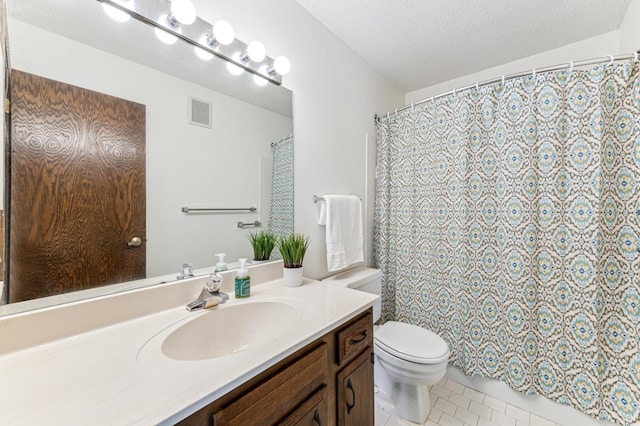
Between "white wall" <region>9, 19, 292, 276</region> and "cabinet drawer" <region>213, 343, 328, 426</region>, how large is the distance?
0.62 metres

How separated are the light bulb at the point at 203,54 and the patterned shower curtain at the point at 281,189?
0.47 m

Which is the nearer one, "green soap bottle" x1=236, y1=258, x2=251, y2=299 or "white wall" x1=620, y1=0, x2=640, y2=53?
"green soap bottle" x1=236, y1=258, x2=251, y2=299

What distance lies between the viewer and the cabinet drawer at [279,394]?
0.60 m

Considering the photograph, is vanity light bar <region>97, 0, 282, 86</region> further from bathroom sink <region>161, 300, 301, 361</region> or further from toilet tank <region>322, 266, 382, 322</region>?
toilet tank <region>322, 266, 382, 322</region>

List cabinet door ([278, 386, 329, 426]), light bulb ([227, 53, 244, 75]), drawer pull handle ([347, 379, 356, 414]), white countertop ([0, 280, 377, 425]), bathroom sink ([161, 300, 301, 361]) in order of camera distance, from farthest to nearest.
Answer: light bulb ([227, 53, 244, 75])
drawer pull handle ([347, 379, 356, 414])
bathroom sink ([161, 300, 301, 361])
cabinet door ([278, 386, 329, 426])
white countertop ([0, 280, 377, 425])

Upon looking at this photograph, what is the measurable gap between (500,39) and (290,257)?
2.02 m

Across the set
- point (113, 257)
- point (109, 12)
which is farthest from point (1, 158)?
point (109, 12)

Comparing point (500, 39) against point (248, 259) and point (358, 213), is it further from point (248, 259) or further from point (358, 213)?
point (248, 259)

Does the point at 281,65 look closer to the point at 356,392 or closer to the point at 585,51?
the point at 356,392

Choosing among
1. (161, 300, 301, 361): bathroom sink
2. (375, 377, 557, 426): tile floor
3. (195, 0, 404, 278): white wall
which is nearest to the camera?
(161, 300, 301, 361): bathroom sink

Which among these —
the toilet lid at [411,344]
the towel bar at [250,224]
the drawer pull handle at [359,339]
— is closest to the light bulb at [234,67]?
the towel bar at [250,224]

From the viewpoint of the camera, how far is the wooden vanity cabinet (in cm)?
61

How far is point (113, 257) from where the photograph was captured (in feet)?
2.99

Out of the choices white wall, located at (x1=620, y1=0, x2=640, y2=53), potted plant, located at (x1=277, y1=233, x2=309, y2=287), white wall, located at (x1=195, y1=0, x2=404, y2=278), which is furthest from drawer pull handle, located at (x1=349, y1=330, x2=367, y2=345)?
white wall, located at (x1=620, y1=0, x2=640, y2=53)
